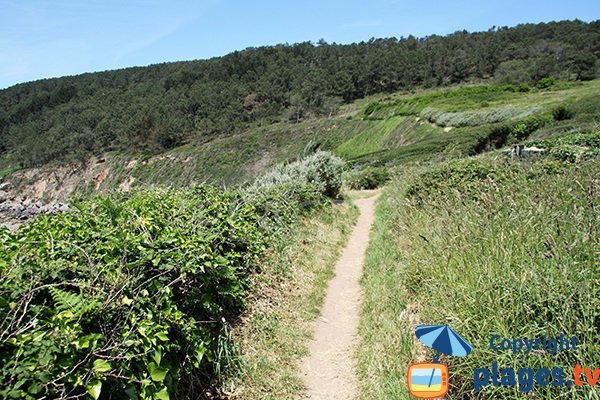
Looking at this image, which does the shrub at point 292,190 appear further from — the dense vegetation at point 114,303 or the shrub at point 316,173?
the dense vegetation at point 114,303

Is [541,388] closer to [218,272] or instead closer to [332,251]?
[218,272]

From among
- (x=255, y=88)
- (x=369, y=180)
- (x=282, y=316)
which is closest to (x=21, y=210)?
(x=282, y=316)

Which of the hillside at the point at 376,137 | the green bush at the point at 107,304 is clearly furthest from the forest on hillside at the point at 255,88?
the green bush at the point at 107,304

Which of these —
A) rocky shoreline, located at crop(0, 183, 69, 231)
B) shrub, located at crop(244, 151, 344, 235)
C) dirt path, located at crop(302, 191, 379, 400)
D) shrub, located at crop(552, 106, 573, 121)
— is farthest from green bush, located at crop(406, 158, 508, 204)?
shrub, located at crop(552, 106, 573, 121)

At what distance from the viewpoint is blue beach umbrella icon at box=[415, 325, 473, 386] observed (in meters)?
1.94

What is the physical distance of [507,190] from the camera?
533cm

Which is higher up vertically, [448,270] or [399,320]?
[448,270]

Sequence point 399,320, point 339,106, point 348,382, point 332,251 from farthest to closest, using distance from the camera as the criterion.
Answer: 1. point 339,106
2. point 332,251
3. point 399,320
4. point 348,382

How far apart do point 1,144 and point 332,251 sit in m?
125

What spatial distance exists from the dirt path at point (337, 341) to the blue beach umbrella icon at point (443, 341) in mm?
2453

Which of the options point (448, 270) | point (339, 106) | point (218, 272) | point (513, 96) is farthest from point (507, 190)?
point (339, 106)

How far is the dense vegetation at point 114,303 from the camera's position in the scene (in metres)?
2.29

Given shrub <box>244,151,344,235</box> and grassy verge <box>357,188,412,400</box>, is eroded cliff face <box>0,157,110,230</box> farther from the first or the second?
grassy verge <box>357,188,412,400</box>

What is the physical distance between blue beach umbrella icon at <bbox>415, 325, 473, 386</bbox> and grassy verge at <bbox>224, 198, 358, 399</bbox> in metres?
2.61
